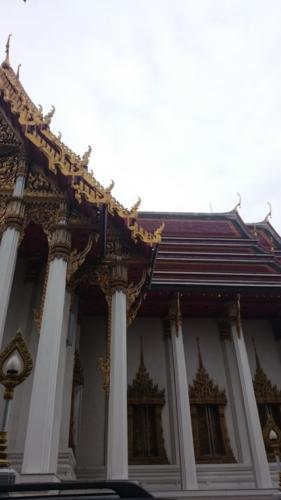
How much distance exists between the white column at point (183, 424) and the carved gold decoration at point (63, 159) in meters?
3.47

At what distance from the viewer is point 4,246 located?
6.42 meters

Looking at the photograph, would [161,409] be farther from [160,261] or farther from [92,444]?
[160,261]

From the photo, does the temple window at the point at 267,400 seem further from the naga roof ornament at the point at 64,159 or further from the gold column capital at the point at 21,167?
the gold column capital at the point at 21,167

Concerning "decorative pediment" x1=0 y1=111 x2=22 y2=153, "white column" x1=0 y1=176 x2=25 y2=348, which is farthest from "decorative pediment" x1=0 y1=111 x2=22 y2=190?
"white column" x1=0 y1=176 x2=25 y2=348

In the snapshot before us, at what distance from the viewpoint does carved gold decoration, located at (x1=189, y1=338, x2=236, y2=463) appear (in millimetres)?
9188

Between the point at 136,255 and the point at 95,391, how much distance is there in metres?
3.89

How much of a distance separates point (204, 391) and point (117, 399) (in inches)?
183

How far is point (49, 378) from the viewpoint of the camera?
5.34 meters

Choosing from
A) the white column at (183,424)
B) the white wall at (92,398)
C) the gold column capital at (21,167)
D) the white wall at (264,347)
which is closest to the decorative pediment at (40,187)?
the gold column capital at (21,167)

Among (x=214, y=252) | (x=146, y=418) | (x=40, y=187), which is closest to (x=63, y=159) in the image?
(x=40, y=187)

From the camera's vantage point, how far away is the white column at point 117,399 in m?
5.76

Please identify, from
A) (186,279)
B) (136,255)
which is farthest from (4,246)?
(186,279)

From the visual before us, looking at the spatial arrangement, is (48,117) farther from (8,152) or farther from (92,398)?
(92,398)

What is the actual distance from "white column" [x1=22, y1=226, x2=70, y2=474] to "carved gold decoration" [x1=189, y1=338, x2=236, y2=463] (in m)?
→ 4.43
